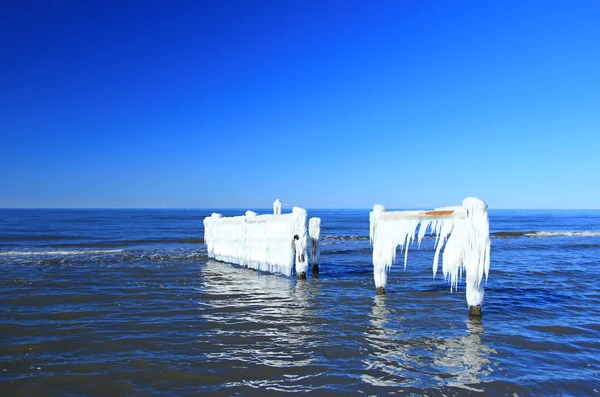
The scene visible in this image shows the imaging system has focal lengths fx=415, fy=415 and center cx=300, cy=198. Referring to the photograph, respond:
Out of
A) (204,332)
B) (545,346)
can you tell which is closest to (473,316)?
(545,346)

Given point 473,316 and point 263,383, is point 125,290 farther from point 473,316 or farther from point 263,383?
point 473,316

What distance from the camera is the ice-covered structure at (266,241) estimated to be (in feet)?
49.8

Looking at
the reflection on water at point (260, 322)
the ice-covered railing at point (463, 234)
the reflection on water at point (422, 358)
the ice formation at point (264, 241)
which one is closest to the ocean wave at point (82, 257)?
the ice formation at point (264, 241)

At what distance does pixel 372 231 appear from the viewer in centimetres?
1237

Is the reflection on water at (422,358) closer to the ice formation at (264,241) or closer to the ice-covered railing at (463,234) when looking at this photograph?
the ice-covered railing at (463,234)

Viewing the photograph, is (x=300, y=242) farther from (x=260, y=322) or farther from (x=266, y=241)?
(x=260, y=322)

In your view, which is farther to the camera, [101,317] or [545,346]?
[101,317]

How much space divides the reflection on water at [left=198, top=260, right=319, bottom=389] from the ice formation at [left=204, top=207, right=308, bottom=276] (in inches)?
31.1

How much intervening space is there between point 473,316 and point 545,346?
80.1 inches

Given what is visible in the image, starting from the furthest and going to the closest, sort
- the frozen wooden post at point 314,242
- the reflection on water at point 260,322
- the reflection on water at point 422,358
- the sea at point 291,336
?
1. the frozen wooden post at point 314,242
2. the reflection on water at point 260,322
3. the reflection on water at point 422,358
4. the sea at point 291,336

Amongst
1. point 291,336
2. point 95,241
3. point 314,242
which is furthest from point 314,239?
point 95,241

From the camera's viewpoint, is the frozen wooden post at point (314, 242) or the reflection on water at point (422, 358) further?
the frozen wooden post at point (314, 242)

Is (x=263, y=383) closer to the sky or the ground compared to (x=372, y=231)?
closer to the ground

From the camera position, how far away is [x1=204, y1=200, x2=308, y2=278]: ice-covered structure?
49.8 feet
